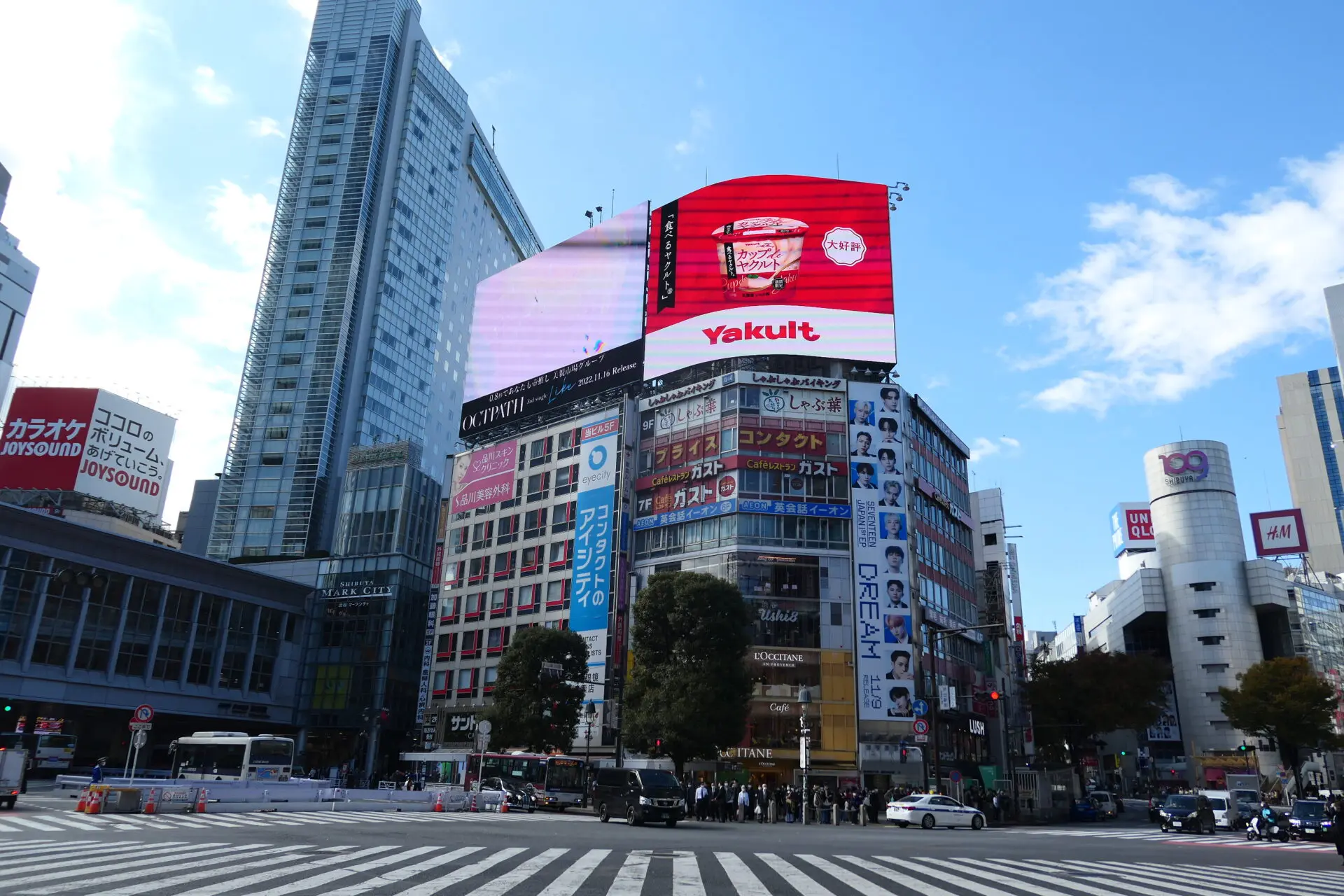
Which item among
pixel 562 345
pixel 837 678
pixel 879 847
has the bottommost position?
pixel 879 847

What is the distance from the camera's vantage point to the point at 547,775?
143 feet

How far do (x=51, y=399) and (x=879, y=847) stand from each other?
73622 mm

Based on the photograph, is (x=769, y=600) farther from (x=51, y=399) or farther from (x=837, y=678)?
(x=51, y=399)

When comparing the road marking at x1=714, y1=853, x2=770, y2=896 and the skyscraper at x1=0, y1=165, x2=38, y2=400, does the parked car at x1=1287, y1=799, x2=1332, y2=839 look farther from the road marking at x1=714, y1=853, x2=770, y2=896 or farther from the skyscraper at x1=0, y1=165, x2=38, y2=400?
the skyscraper at x1=0, y1=165, x2=38, y2=400

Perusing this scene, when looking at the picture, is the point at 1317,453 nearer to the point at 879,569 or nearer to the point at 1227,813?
the point at 879,569

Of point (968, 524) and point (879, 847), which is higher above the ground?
point (968, 524)

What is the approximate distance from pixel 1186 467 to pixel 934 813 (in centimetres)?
9596

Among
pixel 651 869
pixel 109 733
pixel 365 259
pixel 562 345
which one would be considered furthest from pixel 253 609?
pixel 651 869

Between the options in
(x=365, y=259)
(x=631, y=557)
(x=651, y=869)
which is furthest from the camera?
(x=365, y=259)

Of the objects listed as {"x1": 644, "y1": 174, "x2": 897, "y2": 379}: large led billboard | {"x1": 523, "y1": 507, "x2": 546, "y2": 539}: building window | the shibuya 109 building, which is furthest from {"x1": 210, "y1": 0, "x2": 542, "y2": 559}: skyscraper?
{"x1": 644, "y1": 174, "x2": 897, "y2": 379}: large led billboard

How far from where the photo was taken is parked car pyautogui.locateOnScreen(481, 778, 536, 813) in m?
40.7

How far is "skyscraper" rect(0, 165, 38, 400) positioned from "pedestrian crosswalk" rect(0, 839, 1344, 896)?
90.4m

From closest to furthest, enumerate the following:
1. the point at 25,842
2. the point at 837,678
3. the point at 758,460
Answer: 1. the point at 25,842
2. the point at 837,678
3. the point at 758,460

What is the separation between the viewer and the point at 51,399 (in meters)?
70.0
